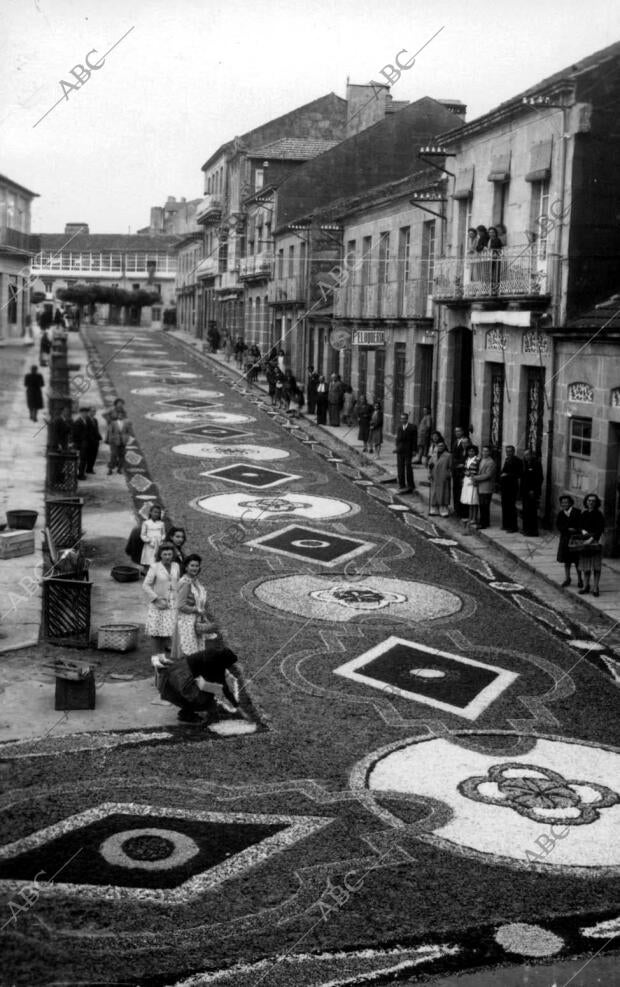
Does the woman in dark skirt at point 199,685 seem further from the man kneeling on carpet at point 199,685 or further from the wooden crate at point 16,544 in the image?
the wooden crate at point 16,544

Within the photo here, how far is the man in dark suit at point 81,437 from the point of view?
28.3m

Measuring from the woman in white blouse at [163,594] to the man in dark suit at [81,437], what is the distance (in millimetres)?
13687

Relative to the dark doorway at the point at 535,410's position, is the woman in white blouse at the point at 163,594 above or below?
below

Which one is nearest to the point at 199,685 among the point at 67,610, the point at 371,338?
the point at 67,610

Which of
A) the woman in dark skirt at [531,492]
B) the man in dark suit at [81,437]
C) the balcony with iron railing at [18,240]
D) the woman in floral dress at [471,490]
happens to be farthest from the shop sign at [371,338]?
the balcony with iron railing at [18,240]

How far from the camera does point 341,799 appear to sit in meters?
11.2

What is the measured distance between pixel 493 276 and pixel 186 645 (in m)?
16.6

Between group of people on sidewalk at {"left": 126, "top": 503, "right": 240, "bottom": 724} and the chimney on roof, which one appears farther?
the chimney on roof

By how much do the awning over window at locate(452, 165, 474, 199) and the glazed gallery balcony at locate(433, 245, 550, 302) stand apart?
163cm

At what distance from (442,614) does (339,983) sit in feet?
34.4

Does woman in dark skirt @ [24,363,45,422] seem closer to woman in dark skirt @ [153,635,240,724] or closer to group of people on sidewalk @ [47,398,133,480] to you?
group of people on sidewalk @ [47,398,133,480]

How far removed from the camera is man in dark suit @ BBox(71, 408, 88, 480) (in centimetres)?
2831

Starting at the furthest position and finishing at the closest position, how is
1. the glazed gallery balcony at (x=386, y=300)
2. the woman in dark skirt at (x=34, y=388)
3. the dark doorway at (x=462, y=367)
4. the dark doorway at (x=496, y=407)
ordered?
the woman in dark skirt at (x=34, y=388)
the glazed gallery balcony at (x=386, y=300)
the dark doorway at (x=462, y=367)
the dark doorway at (x=496, y=407)

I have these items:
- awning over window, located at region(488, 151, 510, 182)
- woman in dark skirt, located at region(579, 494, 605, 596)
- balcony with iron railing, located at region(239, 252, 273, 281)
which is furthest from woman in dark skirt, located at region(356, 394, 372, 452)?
balcony with iron railing, located at region(239, 252, 273, 281)
